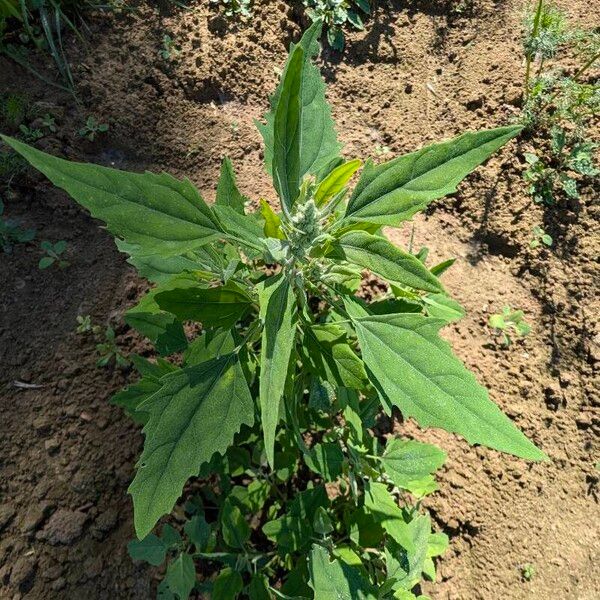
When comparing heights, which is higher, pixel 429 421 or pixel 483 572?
pixel 429 421

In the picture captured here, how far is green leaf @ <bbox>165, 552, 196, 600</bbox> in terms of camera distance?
2.14 m

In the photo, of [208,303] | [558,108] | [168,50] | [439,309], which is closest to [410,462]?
[439,309]

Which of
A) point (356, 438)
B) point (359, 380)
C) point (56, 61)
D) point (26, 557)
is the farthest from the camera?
point (56, 61)

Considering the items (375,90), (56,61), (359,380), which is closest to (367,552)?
(359,380)

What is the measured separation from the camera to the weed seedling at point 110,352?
2.75m

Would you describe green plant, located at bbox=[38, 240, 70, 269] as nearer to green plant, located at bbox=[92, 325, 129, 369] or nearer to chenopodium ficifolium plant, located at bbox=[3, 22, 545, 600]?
green plant, located at bbox=[92, 325, 129, 369]

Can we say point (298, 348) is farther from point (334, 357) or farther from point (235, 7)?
point (235, 7)

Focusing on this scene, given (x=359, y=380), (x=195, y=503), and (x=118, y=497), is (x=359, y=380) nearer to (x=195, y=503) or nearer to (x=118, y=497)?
(x=195, y=503)

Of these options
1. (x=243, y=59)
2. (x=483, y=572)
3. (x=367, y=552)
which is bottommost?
(x=483, y=572)

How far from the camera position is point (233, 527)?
2.21m

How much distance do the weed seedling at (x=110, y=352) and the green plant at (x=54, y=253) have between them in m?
0.47

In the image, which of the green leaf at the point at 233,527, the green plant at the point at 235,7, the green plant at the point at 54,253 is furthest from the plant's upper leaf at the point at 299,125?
the green plant at the point at 235,7

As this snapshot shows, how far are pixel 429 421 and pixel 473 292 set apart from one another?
194 centimetres

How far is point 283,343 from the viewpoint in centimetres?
145
